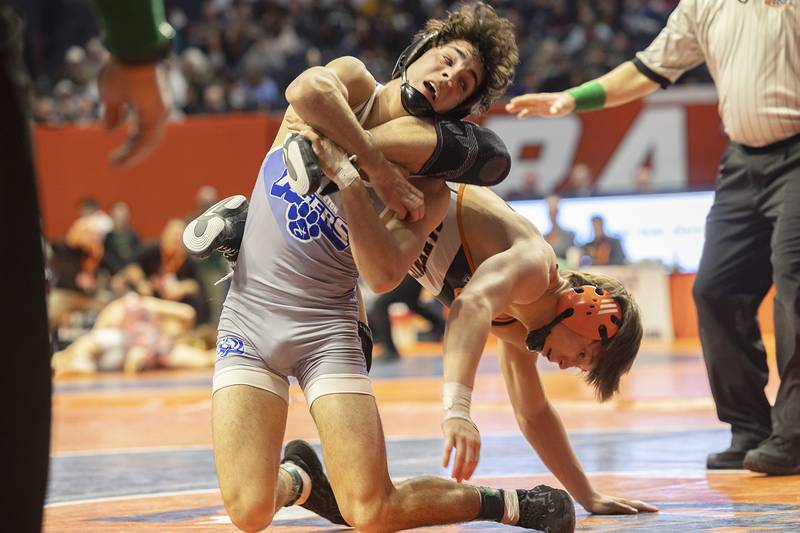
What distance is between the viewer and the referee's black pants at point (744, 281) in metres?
4.45

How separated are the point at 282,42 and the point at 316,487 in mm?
13960

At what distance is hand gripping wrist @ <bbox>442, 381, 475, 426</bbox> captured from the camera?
2.83 metres

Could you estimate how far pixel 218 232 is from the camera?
335 centimetres

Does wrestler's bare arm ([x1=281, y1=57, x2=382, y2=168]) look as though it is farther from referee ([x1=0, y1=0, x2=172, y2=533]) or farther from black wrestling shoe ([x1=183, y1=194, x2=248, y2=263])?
referee ([x1=0, y1=0, x2=172, y2=533])

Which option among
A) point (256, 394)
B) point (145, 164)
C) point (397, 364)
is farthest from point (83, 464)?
point (145, 164)

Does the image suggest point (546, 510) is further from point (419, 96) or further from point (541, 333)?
point (419, 96)

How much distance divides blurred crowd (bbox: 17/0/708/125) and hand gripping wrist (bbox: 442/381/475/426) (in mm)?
12290

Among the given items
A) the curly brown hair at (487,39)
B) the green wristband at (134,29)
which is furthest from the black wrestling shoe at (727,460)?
the green wristband at (134,29)

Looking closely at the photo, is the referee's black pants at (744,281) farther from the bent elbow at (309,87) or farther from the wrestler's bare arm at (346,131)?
the bent elbow at (309,87)

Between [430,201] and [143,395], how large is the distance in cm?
608

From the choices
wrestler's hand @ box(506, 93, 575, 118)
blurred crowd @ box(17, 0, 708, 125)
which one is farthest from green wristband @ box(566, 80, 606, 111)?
→ blurred crowd @ box(17, 0, 708, 125)

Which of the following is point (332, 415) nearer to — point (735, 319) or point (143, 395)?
point (735, 319)

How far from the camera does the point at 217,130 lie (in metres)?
14.7

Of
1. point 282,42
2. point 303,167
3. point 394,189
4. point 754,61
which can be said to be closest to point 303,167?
point 303,167
